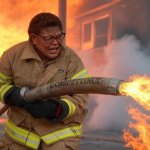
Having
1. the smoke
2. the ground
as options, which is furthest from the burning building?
the ground

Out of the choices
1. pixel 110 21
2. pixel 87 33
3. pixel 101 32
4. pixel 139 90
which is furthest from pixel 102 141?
pixel 87 33

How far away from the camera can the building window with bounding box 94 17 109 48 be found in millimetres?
15250

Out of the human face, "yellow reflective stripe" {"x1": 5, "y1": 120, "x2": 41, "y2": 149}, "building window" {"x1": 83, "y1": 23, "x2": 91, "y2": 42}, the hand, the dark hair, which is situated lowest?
"yellow reflective stripe" {"x1": 5, "y1": 120, "x2": 41, "y2": 149}

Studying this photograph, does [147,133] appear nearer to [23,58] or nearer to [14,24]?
[23,58]

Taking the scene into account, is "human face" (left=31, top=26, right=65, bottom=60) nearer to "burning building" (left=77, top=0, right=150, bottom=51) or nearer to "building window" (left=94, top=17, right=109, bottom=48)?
"burning building" (left=77, top=0, right=150, bottom=51)

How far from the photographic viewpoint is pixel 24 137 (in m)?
3.80

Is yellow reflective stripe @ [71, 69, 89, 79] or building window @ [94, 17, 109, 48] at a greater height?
building window @ [94, 17, 109, 48]

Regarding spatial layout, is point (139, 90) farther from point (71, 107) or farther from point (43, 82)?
point (43, 82)

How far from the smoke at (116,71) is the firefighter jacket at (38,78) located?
585 cm

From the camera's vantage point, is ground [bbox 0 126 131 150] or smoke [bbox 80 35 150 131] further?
smoke [bbox 80 35 150 131]

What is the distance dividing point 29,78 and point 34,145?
19.4 inches

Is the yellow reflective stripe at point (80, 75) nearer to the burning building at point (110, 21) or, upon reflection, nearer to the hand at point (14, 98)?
the hand at point (14, 98)

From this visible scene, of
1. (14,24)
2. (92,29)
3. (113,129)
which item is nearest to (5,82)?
(113,129)

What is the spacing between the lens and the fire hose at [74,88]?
323cm
